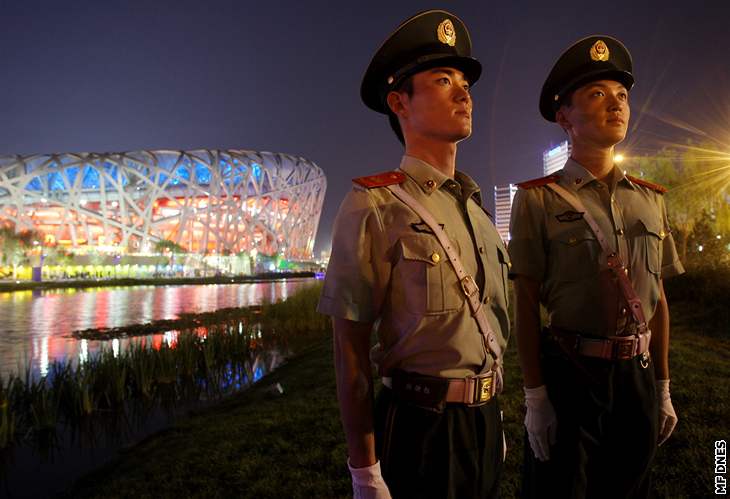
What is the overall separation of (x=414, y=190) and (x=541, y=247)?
3.13 ft

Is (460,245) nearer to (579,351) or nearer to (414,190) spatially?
(414,190)

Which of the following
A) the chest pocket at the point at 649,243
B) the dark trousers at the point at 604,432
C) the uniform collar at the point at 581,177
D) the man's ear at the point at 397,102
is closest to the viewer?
→ the man's ear at the point at 397,102

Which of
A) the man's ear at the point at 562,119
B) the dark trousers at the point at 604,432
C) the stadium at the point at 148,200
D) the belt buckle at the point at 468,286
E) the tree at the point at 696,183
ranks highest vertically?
the stadium at the point at 148,200

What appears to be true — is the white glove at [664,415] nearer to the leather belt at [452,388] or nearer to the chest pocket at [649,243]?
the chest pocket at [649,243]

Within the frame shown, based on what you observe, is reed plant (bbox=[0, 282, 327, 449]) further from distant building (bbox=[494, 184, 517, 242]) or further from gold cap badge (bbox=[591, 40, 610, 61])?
distant building (bbox=[494, 184, 517, 242])

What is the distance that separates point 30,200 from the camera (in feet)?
249

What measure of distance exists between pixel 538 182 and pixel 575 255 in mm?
501

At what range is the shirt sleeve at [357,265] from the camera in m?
1.61

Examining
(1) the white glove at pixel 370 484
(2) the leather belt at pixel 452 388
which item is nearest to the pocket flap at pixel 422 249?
(2) the leather belt at pixel 452 388

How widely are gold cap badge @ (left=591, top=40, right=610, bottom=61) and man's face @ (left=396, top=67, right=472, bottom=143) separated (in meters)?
1.18

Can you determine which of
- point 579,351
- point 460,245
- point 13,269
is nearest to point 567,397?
point 579,351

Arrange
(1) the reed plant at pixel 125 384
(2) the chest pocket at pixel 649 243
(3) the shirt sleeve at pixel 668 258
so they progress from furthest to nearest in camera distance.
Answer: (1) the reed plant at pixel 125 384
(3) the shirt sleeve at pixel 668 258
(2) the chest pocket at pixel 649 243

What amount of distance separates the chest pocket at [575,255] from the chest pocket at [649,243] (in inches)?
9.8

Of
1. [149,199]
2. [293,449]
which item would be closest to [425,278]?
[293,449]
